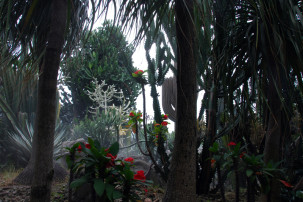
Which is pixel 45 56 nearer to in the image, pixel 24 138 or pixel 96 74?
pixel 24 138

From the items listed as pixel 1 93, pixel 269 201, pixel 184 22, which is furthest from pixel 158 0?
pixel 1 93

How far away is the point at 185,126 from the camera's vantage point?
1611 mm

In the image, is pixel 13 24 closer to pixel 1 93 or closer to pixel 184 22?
pixel 184 22

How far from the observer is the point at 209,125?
2803 mm

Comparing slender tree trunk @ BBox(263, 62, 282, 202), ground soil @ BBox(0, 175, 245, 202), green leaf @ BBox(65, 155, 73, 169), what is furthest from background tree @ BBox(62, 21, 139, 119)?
green leaf @ BBox(65, 155, 73, 169)

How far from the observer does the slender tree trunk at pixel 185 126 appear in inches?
61.8

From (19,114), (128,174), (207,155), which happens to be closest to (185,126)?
(128,174)

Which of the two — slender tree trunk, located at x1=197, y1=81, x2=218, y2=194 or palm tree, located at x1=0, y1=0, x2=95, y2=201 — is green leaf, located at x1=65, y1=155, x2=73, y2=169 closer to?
palm tree, located at x1=0, y1=0, x2=95, y2=201

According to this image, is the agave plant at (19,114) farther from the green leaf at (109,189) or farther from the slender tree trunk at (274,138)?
the slender tree trunk at (274,138)

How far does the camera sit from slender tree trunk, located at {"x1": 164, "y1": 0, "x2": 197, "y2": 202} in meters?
1.57

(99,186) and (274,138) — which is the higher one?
(274,138)

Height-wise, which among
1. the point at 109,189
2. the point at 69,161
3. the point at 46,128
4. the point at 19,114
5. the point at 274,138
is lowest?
the point at 109,189

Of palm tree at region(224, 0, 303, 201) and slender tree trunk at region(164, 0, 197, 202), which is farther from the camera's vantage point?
palm tree at region(224, 0, 303, 201)

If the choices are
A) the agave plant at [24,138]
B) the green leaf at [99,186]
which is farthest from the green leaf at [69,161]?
the agave plant at [24,138]
